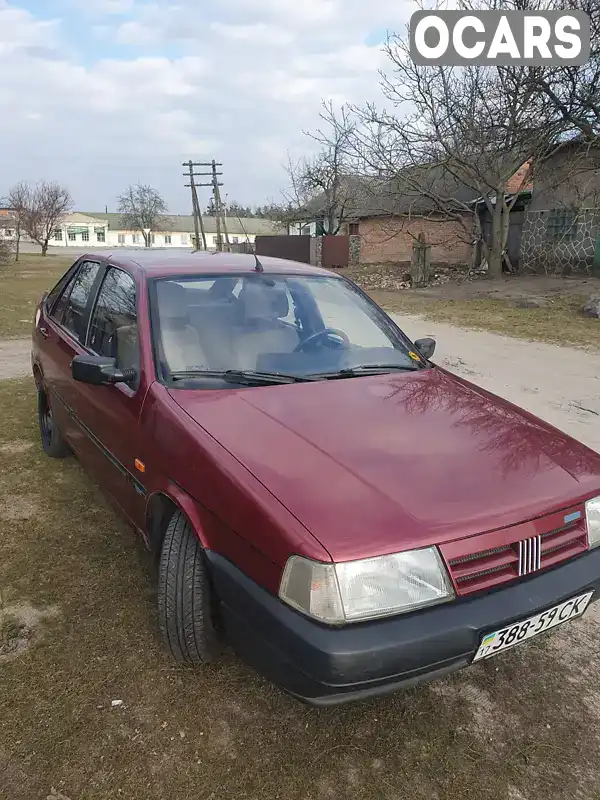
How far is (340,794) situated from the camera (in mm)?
1861

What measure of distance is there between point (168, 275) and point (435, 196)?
1919cm

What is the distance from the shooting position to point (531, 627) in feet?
6.31

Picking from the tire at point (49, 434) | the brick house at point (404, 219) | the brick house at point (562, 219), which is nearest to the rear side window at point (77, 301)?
the tire at point (49, 434)

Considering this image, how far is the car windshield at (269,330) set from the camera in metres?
2.75

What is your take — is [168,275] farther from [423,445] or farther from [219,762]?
[219,762]

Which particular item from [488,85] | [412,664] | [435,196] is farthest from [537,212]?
[412,664]

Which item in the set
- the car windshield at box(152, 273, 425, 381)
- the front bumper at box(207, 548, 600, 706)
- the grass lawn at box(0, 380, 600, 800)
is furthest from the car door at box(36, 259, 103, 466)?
the front bumper at box(207, 548, 600, 706)

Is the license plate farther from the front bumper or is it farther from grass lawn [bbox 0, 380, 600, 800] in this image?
grass lawn [bbox 0, 380, 600, 800]

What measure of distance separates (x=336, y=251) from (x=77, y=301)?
28718mm

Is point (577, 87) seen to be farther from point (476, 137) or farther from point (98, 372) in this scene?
point (98, 372)

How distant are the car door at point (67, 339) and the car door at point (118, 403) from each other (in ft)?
0.48

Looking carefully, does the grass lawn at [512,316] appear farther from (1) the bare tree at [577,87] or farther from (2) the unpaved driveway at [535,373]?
(1) the bare tree at [577,87]

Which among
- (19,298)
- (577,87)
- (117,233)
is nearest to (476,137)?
(577,87)

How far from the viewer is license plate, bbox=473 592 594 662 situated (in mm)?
1833
